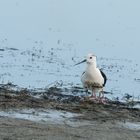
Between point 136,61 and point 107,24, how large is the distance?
29.0 feet

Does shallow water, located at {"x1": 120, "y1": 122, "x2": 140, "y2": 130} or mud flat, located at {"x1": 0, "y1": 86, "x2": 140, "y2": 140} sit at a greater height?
mud flat, located at {"x1": 0, "y1": 86, "x2": 140, "y2": 140}

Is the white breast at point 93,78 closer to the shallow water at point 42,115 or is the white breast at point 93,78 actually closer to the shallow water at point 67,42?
the shallow water at point 67,42

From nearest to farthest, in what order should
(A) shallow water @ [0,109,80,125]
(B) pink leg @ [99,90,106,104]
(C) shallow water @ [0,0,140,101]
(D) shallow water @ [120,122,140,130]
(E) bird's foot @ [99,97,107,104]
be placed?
(A) shallow water @ [0,109,80,125]
(D) shallow water @ [120,122,140,130]
(E) bird's foot @ [99,97,107,104]
(B) pink leg @ [99,90,106,104]
(C) shallow water @ [0,0,140,101]

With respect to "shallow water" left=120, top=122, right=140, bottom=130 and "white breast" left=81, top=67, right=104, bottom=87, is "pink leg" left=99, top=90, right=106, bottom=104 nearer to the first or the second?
"white breast" left=81, top=67, right=104, bottom=87

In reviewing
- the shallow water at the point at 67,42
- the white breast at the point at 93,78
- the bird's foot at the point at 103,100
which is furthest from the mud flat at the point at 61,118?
the shallow water at the point at 67,42

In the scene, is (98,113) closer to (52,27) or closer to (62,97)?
(62,97)

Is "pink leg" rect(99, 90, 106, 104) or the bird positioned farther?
the bird

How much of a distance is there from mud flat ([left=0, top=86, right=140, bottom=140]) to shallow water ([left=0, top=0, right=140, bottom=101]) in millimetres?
1965

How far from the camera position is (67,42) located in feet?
80.0

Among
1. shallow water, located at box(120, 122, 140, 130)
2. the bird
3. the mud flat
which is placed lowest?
shallow water, located at box(120, 122, 140, 130)

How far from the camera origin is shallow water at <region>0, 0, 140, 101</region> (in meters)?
17.2

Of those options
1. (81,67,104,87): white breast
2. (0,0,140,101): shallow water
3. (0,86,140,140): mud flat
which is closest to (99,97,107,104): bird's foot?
(0,86,140,140): mud flat

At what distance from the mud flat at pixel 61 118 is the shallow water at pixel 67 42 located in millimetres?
1965

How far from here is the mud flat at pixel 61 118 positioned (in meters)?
9.66
